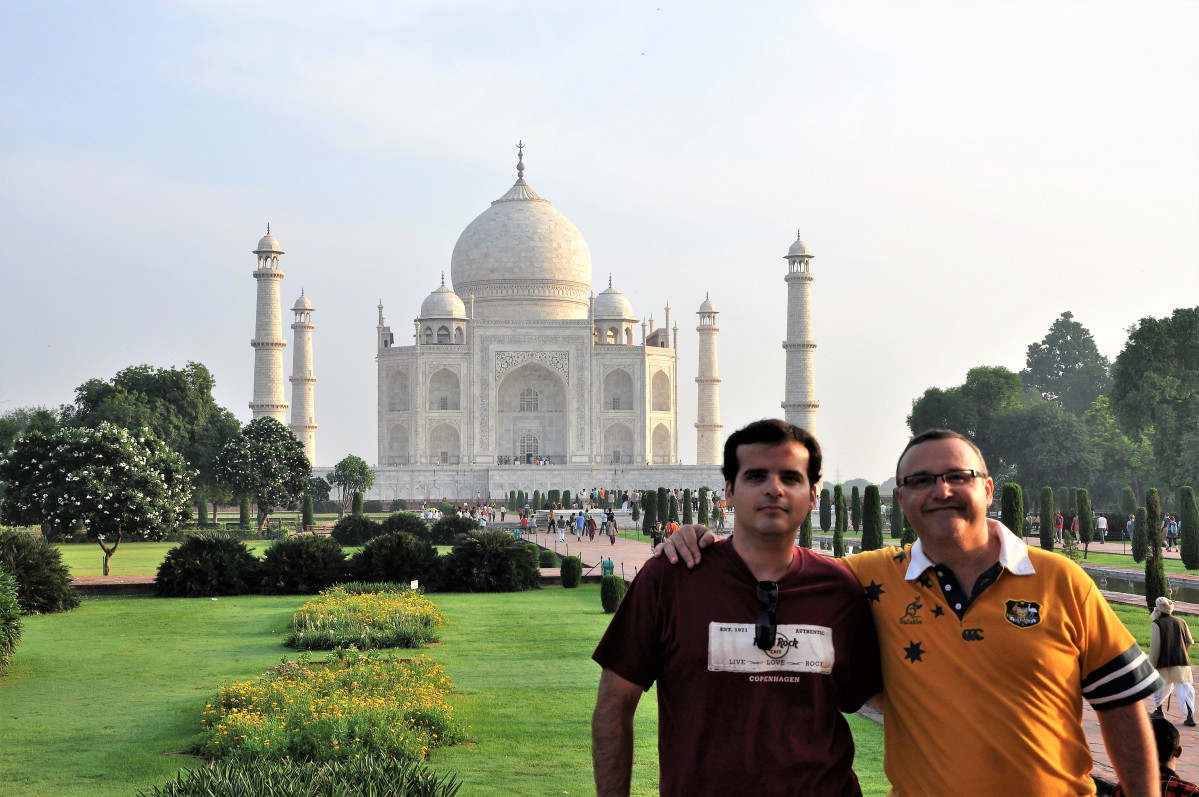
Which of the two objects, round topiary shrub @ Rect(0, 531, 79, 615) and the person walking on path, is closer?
the person walking on path

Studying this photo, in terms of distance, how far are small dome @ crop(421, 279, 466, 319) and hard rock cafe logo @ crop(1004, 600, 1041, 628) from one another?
4257cm

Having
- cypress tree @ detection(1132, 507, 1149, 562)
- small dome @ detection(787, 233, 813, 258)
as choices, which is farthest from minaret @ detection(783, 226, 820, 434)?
cypress tree @ detection(1132, 507, 1149, 562)

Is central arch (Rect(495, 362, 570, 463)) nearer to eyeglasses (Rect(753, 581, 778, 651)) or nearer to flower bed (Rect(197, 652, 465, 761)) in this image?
flower bed (Rect(197, 652, 465, 761))

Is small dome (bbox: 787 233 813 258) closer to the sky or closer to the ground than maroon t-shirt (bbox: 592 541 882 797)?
closer to the sky

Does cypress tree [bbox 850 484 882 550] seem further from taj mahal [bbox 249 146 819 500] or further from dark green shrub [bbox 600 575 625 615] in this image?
taj mahal [bbox 249 146 819 500]

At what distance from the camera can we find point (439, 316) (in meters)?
44.6

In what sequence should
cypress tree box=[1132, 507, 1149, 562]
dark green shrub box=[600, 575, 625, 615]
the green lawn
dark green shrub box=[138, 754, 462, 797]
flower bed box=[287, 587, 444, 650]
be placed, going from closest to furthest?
dark green shrub box=[138, 754, 462, 797] → the green lawn → flower bed box=[287, 587, 444, 650] → dark green shrub box=[600, 575, 625, 615] → cypress tree box=[1132, 507, 1149, 562]

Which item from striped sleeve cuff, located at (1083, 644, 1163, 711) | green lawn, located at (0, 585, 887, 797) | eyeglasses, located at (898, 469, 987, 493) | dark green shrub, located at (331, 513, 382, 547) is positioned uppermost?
eyeglasses, located at (898, 469, 987, 493)

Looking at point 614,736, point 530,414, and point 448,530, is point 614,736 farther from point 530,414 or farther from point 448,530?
point 530,414

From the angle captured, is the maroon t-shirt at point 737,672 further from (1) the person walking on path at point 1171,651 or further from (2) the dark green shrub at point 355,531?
(2) the dark green shrub at point 355,531

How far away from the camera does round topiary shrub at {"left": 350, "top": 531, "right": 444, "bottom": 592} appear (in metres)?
Answer: 14.8

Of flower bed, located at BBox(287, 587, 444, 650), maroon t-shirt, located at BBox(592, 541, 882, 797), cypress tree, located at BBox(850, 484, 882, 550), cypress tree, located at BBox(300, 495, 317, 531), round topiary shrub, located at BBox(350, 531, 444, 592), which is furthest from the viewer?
cypress tree, located at BBox(300, 495, 317, 531)

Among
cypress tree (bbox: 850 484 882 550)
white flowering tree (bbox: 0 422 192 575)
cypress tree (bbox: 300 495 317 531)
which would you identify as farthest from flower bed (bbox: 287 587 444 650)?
cypress tree (bbox: 300 495 317 531)

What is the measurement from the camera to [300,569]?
14758mm
